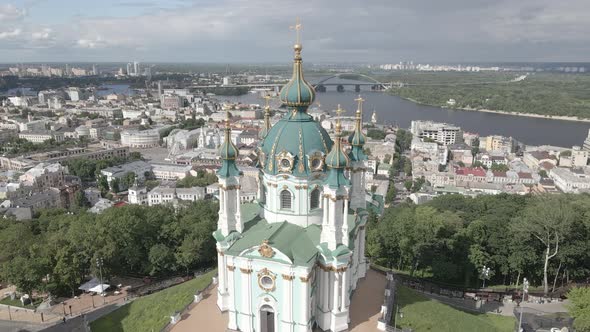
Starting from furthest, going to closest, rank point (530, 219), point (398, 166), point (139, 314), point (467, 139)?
point (467, 139) < point (398, 166) < point (530, 219) < point (139, 314)

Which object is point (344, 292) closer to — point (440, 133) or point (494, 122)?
point (440, 133)

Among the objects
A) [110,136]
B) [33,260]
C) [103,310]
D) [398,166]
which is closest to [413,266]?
[103,310]

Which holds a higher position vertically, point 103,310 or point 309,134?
point 309,134

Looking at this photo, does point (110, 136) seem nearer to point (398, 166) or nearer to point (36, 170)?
point (36, 170)

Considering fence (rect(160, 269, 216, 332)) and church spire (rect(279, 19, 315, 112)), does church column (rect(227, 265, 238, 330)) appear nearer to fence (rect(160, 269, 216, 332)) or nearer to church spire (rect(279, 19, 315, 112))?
fence (rect(160, 269, 216, 332))

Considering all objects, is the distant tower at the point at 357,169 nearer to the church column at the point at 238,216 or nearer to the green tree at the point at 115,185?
the church column at the point at 238,216

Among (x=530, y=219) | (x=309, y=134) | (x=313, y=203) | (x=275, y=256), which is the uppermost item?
(x=309, y=134)

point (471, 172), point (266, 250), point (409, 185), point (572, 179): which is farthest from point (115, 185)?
point (572, 179)
